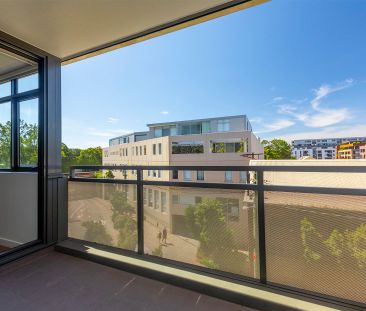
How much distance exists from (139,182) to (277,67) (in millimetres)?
13793

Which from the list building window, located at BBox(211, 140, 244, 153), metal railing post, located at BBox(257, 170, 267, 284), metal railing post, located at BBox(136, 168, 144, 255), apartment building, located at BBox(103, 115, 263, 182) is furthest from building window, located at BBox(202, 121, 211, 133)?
metal railing post, located at BBox(257, 170, 267, 284)

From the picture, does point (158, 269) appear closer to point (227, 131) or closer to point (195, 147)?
point (195, 147)

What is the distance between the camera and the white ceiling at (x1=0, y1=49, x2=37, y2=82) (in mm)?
2789

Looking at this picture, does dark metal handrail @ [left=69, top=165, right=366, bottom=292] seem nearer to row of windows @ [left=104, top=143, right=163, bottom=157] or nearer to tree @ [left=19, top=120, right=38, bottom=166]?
tree @ [left=19, top=120, right=38, bottom=166]

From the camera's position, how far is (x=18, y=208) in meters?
2.94

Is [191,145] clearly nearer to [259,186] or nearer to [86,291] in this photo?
[259,186]

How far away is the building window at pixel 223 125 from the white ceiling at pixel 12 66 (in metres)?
8.13

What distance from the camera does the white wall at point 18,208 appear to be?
279 centimetres

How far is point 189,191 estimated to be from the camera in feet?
6.48

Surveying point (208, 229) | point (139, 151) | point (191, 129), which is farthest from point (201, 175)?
point (191, 129)

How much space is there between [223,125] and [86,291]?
9.85 meters

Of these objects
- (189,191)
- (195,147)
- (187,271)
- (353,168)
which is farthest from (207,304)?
(195,147)

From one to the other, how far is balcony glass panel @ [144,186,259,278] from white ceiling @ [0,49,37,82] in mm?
2497

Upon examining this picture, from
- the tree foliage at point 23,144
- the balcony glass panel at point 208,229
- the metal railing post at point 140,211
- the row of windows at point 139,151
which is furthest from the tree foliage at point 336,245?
the row of windows at point 139,151
